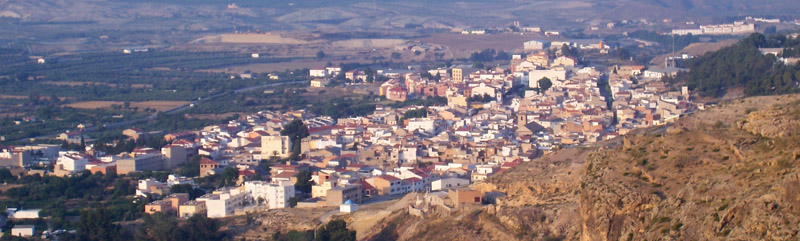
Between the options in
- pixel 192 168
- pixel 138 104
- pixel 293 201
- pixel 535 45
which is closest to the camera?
pixel 293 201

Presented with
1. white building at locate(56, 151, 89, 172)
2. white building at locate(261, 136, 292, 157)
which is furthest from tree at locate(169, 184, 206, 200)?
white building at locate(261, 136, 292, 157)

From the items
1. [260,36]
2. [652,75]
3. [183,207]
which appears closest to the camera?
[183,207]

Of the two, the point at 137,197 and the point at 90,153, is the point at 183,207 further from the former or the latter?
the point at 90,153

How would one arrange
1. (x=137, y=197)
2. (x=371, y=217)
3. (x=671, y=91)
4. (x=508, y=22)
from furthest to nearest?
(x=508, y=22) → (x=671, y=91) → (x=137, y=197) → (x=371, y=217)

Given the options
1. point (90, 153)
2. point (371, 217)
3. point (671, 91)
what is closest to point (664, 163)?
point (371, 217)

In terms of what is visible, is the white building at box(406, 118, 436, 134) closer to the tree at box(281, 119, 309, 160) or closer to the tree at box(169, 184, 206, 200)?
the tree at box(281, 119, 309, 160)

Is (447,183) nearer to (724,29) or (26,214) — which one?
(26,214)

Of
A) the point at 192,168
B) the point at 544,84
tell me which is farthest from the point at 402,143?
the point at 544,84

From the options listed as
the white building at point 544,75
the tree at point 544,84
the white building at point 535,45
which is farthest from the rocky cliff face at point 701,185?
the white building at point 535,45
